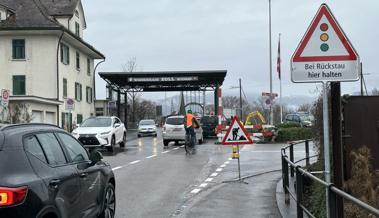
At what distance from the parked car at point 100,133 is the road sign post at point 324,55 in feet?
53.8

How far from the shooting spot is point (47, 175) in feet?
14.5

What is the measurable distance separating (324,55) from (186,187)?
6.29 meters

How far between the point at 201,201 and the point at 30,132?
464cm

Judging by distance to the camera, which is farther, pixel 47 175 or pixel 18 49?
pixel 18 49

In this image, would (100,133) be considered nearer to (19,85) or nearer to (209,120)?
(209,120)

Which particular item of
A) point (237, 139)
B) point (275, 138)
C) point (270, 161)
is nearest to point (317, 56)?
point (237, 139)

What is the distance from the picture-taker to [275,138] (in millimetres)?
26547

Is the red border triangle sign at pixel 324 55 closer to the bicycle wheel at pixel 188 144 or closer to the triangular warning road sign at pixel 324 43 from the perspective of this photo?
the triangular warning road sign at pixel 324 43

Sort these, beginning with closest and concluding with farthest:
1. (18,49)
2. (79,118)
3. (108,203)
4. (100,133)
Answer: (108,203) → (100,133) → (18,49) → (79,118)

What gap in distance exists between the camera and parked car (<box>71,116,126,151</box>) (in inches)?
810

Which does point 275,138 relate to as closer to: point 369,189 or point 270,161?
point 270,161

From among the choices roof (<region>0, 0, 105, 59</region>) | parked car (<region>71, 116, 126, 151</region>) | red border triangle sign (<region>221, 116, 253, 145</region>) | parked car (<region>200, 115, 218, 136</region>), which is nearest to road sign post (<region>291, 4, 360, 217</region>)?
red border triangle sign (<region>221, 116, 253, 145</region>)

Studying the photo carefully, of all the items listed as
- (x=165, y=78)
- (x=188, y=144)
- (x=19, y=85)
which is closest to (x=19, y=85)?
(x=19, y=85)

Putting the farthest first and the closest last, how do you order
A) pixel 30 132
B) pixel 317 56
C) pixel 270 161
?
pixel 270 161, pixel 317 56, pixel 30 132
